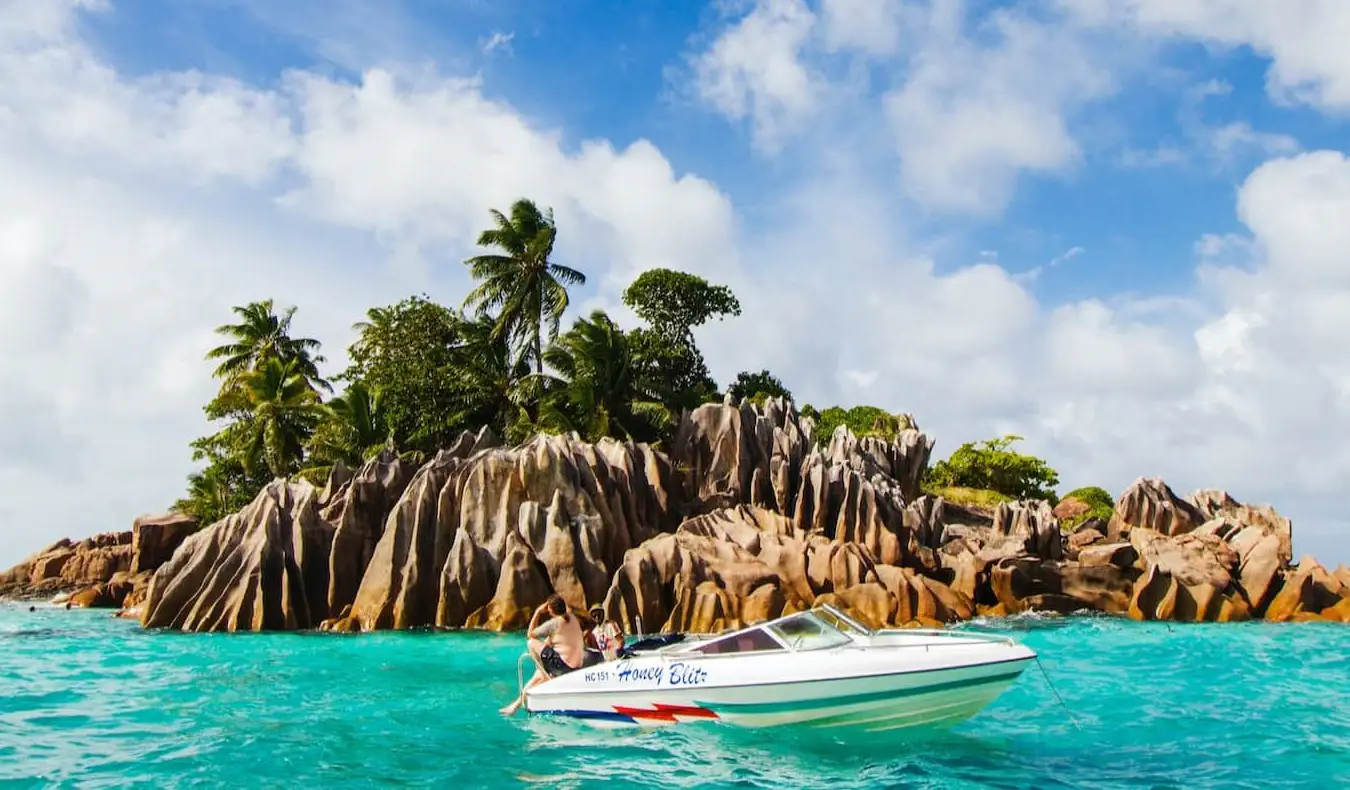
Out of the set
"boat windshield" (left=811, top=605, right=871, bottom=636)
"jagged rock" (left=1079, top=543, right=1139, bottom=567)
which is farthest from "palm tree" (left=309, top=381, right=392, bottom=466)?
"boat windshield" (left=811, top=605, right=871, bottom=636)

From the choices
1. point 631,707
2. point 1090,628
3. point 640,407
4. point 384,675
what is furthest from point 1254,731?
point 640,407

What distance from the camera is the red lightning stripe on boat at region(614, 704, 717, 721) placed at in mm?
15852

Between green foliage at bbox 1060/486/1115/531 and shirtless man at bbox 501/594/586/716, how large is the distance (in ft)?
154

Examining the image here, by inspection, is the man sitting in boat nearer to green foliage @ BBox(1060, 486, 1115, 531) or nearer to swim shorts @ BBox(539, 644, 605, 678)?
swim shorts @ BBox(539, 644, 605, 678)

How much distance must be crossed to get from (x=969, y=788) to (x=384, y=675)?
15.0m

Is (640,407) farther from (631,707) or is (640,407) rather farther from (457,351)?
(631,707)

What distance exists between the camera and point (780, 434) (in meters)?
45.8

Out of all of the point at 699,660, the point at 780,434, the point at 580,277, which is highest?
Answer: the point at 580,277

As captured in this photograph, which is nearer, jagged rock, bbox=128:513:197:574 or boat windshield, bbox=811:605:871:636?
boat windshield, bbox=811:605:871:636

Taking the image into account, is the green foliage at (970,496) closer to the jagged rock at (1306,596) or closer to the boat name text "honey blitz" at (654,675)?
the jagged rock at (1306,596)

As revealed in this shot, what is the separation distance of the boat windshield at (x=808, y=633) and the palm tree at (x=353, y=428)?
37090 mm

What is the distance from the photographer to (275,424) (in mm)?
54750

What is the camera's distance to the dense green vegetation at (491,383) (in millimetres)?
50906

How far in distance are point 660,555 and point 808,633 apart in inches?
690
